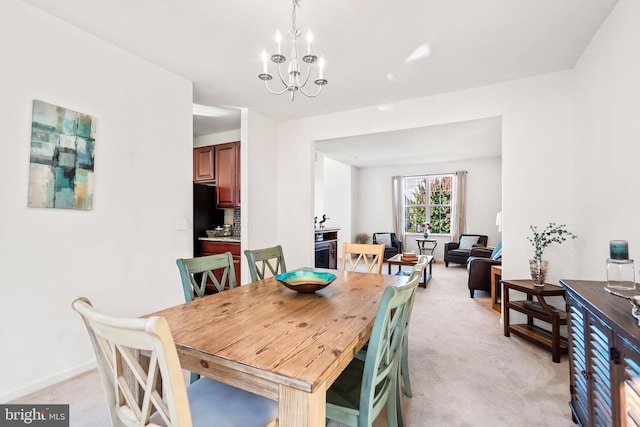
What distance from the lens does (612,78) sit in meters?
2.01

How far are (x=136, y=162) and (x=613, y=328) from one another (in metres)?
3.20

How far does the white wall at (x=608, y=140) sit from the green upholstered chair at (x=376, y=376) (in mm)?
1600

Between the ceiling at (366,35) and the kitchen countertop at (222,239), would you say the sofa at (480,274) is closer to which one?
the ceiling at (366,35)

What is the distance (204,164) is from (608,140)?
15.3 ft

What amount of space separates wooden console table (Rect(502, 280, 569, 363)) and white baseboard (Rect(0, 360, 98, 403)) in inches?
143

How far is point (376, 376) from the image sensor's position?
1.14m

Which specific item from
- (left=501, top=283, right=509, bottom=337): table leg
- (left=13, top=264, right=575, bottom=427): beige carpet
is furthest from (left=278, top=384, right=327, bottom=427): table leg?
(left=501, top=283, right=509, bottom=337): table leg

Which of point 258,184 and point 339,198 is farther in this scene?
point 339,198

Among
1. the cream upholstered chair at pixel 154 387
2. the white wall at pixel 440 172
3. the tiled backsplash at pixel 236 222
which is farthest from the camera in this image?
the white wall at pixel 440 172

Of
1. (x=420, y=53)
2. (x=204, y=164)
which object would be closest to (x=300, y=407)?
(x=420, y=53)

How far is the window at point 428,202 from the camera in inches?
298

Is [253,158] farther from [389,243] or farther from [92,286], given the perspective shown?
[389,243]

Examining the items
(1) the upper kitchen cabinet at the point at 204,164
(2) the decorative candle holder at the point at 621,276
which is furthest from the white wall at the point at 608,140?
(1) the upper kitchen cabinet at the point at 204,164

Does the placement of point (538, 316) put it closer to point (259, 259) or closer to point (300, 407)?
point (259, 259)
